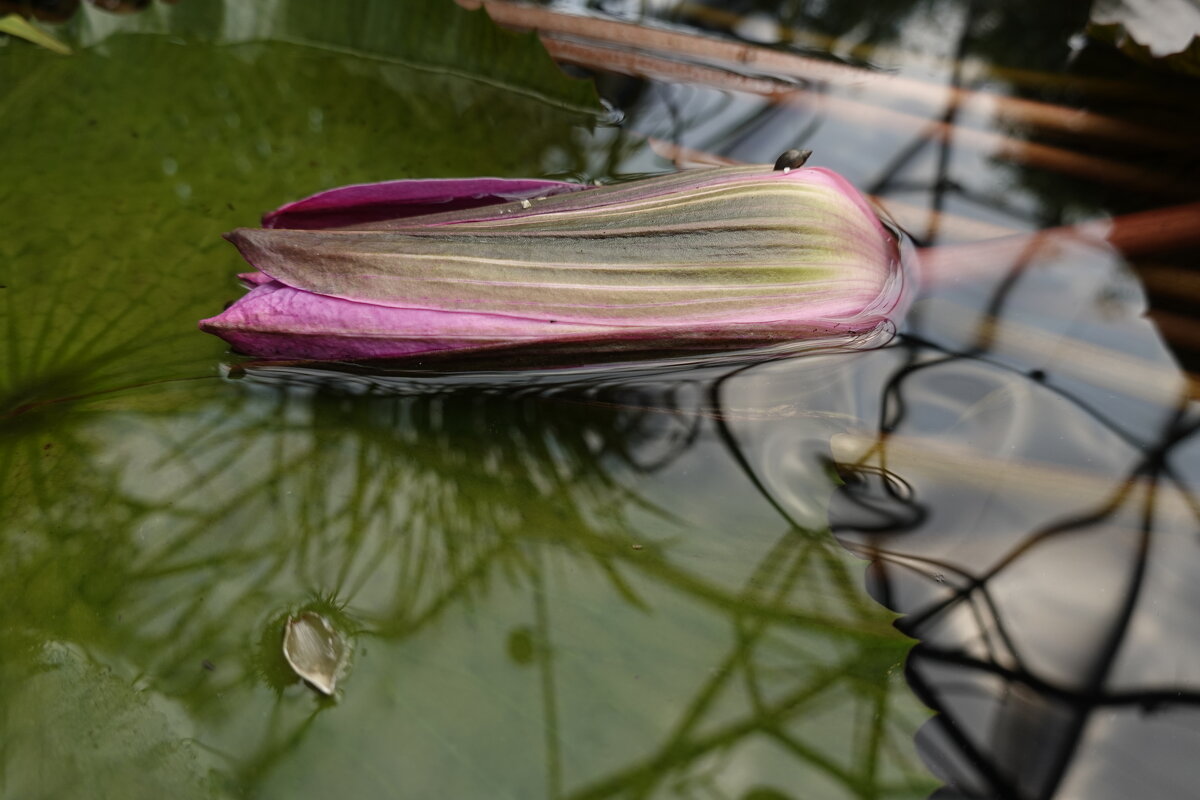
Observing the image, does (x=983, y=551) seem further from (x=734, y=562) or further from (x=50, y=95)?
(x=50, y=95)

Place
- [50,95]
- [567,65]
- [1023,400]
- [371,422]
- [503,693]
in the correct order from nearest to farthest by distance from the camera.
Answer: [503,693] → [371,422] → [1023,400] → [50,95] → [567,65]

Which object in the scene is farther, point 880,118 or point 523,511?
point 880,118

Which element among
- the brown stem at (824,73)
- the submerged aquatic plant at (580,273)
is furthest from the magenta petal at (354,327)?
the brown stem at (824,73)

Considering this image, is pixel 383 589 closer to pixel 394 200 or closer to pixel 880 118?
pixel 394 200

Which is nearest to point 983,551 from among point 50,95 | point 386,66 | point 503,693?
point 503,693

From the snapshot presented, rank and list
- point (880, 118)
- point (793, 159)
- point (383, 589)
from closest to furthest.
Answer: point (383, 589), point (793, 159), point (880, 118)

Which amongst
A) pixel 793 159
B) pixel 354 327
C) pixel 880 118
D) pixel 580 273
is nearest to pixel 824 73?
pixel 880 118

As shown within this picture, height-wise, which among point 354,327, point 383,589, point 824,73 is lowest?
point 383,589
